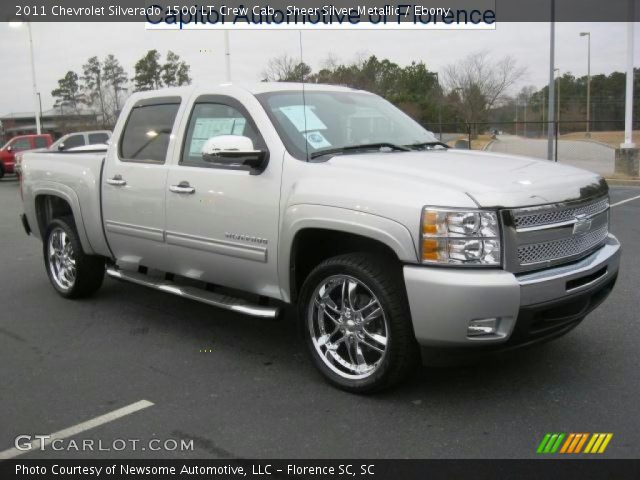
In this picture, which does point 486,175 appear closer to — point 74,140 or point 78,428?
point 78,428

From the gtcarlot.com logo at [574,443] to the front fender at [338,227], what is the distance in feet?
3.74

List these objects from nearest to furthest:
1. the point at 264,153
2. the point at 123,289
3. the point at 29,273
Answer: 1. the point at 264,153
2. the point at 123,289
3. the point at 29,273

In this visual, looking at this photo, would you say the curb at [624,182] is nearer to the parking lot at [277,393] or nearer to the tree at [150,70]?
the parking lot at [277,393]

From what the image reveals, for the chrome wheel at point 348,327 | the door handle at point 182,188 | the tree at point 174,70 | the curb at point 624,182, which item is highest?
the tree at point 174,70

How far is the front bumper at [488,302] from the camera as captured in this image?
332cm

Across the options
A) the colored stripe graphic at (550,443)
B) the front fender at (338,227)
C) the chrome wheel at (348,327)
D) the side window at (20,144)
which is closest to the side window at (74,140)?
the side window at (20,144)

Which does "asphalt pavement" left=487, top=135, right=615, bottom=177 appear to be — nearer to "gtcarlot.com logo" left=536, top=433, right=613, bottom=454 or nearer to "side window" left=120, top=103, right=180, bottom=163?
"side window" left=120, top=103, right=180, bottom=163

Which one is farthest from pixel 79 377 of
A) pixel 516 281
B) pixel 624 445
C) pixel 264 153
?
pixel 624 445

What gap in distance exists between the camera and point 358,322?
3.87 metres

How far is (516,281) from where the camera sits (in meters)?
3.36

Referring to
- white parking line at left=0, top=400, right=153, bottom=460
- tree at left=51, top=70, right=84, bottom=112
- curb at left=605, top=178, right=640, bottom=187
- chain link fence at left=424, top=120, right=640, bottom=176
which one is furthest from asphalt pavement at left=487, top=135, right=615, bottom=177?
tree at left=51, top=70, right=84, bottom=112

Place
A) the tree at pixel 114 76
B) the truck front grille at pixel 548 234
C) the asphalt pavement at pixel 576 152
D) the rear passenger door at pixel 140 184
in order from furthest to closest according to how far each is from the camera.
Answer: the tree at pixel 114 76
the asphalt pavement at pixel 576 152
the rear passenger door at pixel 140 184
the truck front grille at pixel 548 234

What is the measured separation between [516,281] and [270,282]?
Result: 1646 mm

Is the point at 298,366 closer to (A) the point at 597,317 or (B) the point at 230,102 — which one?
(B) the point at 230,102
